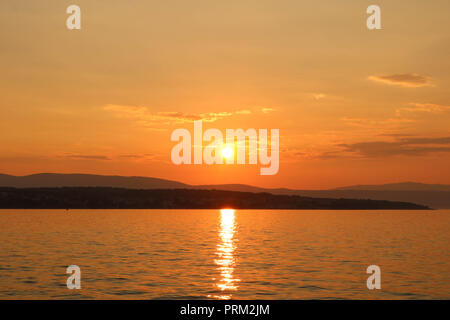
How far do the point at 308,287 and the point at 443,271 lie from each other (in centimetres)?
1910

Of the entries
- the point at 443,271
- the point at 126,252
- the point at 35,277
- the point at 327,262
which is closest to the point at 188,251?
the point at 126,252

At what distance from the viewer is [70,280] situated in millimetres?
39812

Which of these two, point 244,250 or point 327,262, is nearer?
point 327,262
